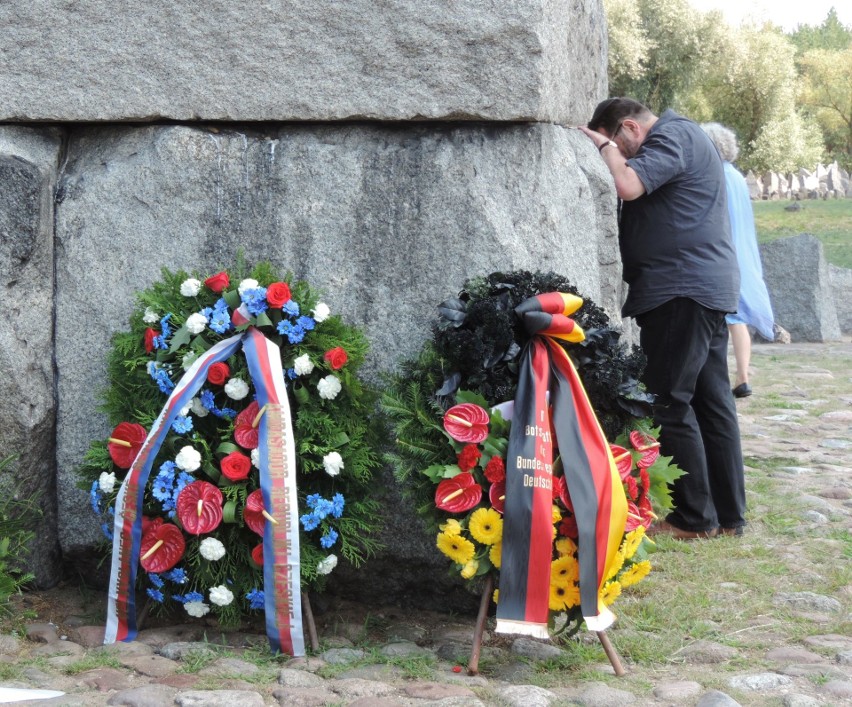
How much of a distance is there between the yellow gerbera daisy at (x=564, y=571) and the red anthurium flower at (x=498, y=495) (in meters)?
0.23

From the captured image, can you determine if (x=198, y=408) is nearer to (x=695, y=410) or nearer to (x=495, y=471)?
(x=495, y=471)

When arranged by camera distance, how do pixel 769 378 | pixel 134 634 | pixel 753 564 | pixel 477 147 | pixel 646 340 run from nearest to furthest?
pixel 134 634, pixel 477 147, pixel 753 564, pixel 646 340, pixel 769 378

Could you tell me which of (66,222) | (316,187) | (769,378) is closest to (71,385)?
(66,222)

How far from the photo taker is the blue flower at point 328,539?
3400mm

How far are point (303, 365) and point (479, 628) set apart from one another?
1000 millimetres

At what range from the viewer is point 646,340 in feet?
15.0

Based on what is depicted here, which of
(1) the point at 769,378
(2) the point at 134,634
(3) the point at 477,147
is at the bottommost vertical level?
(2) the point at 134,634

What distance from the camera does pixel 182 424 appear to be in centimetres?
336

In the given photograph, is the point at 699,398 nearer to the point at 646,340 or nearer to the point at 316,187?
the point at 646,340

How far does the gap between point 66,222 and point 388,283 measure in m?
1.25

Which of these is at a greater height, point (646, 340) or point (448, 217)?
point (448, 217)

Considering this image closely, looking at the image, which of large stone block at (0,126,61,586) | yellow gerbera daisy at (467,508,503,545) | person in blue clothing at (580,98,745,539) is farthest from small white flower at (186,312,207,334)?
person in blue clothing at (580,98,745,539)

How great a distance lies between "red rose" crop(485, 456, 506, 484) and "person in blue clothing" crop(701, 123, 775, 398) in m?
3.57

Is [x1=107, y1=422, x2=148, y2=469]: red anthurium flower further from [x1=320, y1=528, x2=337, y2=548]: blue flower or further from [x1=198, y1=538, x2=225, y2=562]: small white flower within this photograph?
[x1=320, y1=528, x2=337, y2=548]: blue flower
